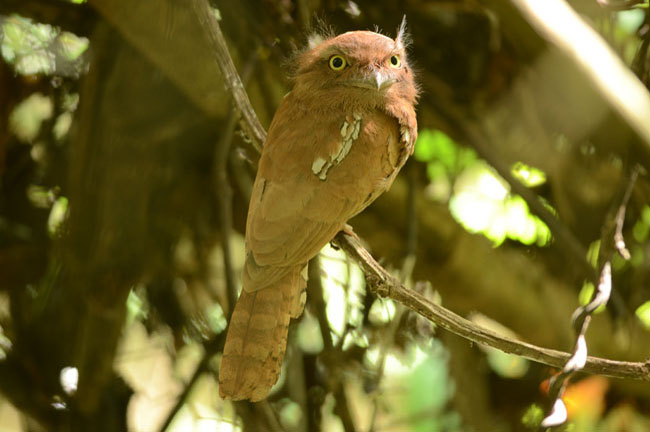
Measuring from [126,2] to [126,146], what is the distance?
1.69ft

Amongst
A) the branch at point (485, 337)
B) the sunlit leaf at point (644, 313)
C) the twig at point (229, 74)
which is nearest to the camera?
the branch at point (485, 337)

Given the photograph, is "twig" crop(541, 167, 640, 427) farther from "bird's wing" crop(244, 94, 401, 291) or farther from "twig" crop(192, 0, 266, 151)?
"twig" crop(192, 0, 266, 151)

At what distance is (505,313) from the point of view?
2.44 metres

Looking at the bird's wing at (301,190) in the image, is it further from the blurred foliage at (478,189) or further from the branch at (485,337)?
the blurred foliage at (478,189)

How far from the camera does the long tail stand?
1.07 m

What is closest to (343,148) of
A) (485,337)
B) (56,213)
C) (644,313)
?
(485,337)

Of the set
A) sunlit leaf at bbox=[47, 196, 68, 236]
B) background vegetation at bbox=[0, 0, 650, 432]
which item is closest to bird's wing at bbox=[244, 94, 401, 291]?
background vegetation at bbox=[0, 0, 650, 432]

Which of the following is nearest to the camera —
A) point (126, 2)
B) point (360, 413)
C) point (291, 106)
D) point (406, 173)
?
point (291, 106)

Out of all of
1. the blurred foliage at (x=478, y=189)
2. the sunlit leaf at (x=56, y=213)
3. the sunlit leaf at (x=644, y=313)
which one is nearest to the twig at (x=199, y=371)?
the sunlit leaf at (x=56, y=213)

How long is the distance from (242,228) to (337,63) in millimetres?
1290

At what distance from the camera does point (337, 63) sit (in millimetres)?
1233

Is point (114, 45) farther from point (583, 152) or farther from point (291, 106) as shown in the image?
point (583, 152)

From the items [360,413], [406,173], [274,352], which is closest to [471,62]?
[406,173]

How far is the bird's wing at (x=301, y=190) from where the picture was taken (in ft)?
3.80
